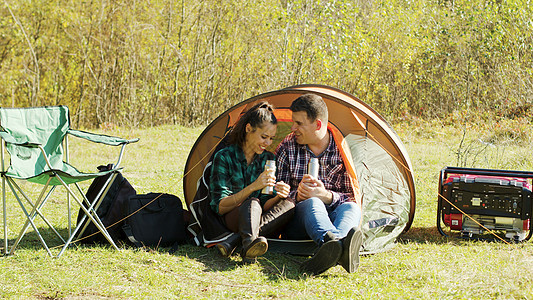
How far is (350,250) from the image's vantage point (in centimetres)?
304

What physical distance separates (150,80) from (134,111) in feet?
2.17

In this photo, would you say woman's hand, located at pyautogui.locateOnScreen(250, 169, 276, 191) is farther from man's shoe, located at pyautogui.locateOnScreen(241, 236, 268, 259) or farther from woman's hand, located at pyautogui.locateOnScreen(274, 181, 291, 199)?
man's shoe, located at pyautogui.locateOnScreen(241, 236, 268, 259)

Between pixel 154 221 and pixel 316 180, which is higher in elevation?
pixel 316 180

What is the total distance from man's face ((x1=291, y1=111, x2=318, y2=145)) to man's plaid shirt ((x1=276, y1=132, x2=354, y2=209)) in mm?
98

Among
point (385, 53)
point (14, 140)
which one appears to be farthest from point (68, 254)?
point (385, 53)

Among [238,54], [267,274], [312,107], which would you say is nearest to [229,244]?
[267,274]

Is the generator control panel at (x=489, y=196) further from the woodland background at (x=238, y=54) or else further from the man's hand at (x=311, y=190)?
the woodland background at (x=238, y=54)

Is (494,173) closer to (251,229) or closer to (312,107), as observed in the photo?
(312,107)

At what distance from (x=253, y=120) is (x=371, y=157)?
103 cm

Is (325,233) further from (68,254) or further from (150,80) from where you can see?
Answer: (150,80)

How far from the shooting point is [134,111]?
411 inches

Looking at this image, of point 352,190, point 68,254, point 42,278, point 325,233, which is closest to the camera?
point 42,278

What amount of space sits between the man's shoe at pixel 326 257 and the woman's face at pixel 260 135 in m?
0.81

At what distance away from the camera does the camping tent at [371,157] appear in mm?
3871
